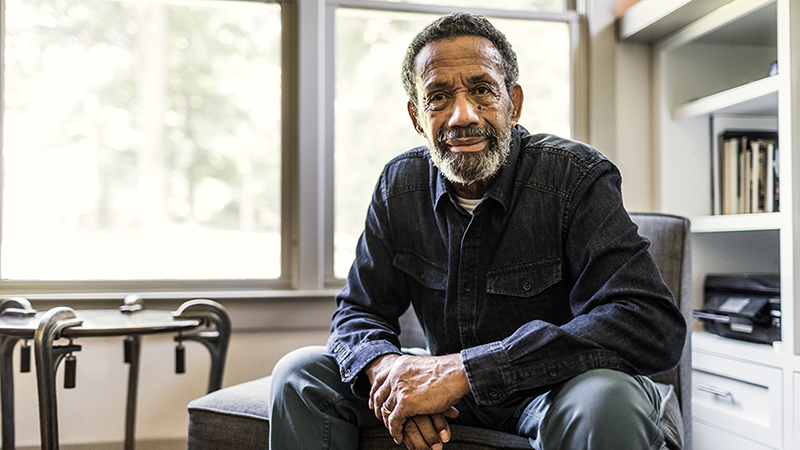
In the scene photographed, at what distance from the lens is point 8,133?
6.33 feet

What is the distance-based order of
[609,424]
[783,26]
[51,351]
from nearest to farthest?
[609,424] < [51,351] < [783,26]

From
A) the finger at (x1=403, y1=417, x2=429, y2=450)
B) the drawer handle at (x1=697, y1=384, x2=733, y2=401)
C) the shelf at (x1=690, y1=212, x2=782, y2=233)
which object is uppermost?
the shelf at (x1=690, y1=212, x2=782, y2=233)

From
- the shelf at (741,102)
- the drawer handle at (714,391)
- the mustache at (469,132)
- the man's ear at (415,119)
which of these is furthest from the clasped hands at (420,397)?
the shelf at (741,102)

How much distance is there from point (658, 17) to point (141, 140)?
1809 millimetres

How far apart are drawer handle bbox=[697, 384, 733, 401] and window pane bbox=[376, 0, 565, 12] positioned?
145cm

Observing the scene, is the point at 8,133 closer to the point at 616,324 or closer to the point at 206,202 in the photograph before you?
the point at 206,202

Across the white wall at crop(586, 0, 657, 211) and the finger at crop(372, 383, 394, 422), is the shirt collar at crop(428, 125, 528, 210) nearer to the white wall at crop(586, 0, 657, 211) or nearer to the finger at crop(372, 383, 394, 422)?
the finger at crop(372, 383, 394, 422)

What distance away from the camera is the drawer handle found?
172 centimetres

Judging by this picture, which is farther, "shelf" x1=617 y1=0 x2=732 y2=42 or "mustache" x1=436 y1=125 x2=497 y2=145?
"shelf" x1=617 y1=0 x2=732 y2=42

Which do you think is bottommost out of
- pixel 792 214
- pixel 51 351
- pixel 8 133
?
pixel 51 351

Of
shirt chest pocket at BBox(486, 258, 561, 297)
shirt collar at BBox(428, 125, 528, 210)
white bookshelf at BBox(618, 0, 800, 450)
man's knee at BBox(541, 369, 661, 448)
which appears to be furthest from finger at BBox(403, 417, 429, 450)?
white bookshelf at BBox(618, 0, 800, 450)

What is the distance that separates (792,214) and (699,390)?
26.7 inches

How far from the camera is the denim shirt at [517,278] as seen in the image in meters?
0.96

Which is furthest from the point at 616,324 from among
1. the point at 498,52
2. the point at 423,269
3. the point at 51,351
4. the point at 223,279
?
the point at 223,279
